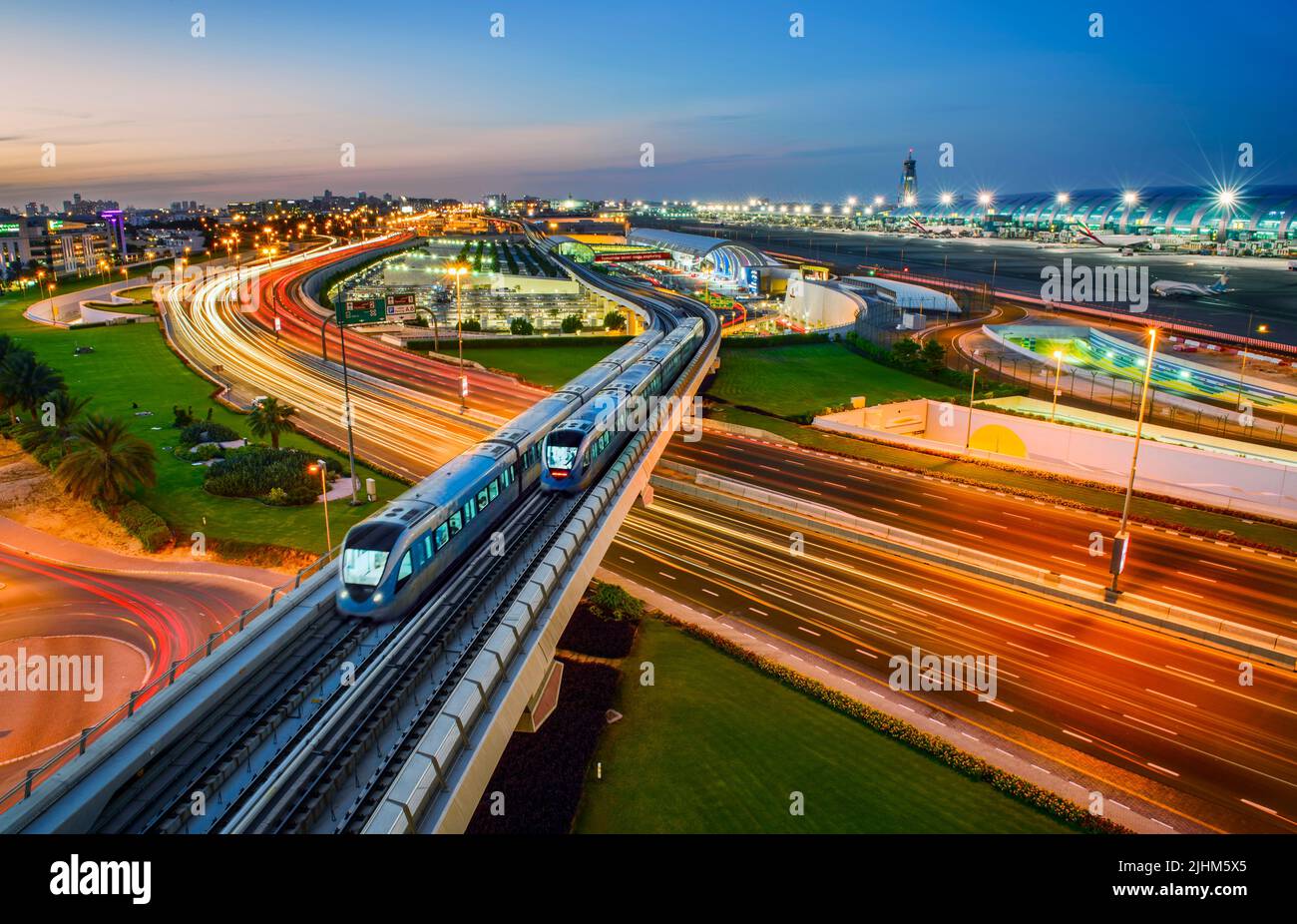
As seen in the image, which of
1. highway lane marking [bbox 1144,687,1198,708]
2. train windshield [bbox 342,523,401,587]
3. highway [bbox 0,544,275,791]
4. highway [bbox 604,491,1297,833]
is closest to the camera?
train windshield [bbox 342,523,401,587]

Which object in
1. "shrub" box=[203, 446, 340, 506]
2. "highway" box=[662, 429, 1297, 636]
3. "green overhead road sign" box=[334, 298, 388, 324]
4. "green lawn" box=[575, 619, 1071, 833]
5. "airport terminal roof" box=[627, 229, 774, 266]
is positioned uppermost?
"airport terminal roof" box=[627, 229, 774, 266]

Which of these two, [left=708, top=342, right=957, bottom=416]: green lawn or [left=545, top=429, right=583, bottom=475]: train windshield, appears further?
[left=708, top=342, right=957, bottom=416]: green lawn

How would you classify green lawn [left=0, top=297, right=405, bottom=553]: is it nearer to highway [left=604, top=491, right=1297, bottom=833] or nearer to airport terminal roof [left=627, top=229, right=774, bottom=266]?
highway [left=604, top=491, right=1297, bottom=833]

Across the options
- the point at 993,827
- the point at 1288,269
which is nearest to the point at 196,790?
the point at 993,827

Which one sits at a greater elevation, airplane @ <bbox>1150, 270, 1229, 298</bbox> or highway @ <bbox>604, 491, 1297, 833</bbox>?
airplane @ <bbox>1150, 270, 1229, 298</bbox>

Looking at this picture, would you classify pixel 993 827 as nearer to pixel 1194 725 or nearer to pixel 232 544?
pixel 1194 725

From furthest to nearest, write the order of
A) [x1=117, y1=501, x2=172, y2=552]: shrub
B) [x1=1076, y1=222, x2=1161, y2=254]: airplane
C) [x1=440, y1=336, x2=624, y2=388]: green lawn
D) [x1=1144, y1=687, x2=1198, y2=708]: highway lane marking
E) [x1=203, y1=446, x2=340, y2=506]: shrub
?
1. [x1=1076, y1=222, x2=1161, y2=254]: airplane
2. [x1=440, y1=336, x2=624, y2=388]: green lawn
3. [x1=203, y1=446, x2=340, y2=506]: shrub
4. [x1=117, y1=501, x2=172, y2=552]: shrub
5. [x1=1144, y1=687, x2=1198, y2=708]: highway lane marking

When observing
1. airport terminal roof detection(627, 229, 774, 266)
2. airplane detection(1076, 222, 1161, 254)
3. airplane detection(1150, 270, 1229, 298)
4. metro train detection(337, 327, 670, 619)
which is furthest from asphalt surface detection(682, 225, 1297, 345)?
metro train detection(337, 327, 670, 619)
